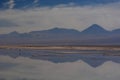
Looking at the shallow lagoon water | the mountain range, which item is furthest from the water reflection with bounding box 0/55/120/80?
the mountain range

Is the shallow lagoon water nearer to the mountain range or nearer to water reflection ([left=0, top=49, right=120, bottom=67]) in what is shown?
water reflection ([left=0, top=49, right=120, bottom=67])

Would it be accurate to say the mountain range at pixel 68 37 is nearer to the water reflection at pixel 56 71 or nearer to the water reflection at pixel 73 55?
the water reflection at pixel 73 55

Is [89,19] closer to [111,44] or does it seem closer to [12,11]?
[111,44]

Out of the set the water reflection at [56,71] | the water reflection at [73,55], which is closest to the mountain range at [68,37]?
the water reflection at [73,55]

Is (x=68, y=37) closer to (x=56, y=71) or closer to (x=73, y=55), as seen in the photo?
(x=73, y=55)

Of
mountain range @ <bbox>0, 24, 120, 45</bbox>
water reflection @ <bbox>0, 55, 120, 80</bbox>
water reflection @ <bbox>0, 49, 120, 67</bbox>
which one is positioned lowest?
water reflection @ <bbox>0, 55, 120, 80</bbox>

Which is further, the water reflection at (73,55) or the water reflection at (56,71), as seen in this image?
the water reflection at (73,55)

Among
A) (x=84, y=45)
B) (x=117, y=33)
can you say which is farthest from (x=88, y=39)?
(x=117, y=33)
